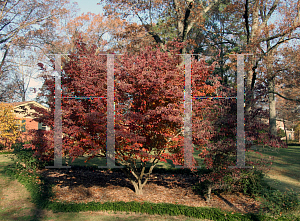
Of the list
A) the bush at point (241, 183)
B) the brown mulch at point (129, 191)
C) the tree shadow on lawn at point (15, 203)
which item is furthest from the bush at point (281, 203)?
the tree shadow on lawn at point (15, 203)

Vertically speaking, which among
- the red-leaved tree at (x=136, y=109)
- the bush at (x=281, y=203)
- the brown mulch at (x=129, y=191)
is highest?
the red-leaved tree at (x=136, y=109)

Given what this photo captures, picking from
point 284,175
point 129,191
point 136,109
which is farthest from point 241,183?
point 284,175

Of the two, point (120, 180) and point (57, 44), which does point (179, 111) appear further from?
point (57, 44)

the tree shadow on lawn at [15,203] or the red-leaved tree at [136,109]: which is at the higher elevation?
the red-leaved tree at [136,109]

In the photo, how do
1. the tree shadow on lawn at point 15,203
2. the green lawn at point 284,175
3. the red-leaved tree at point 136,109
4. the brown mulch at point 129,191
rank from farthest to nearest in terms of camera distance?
1. the green lawn at point 284,175
2. the brown mulch at point 129,191
3. the red-leaved tree at point 136,109
4. the tree shadow on lawn at point 15,203

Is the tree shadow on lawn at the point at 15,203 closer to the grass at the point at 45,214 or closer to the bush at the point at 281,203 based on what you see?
the grass at the point at 45,214

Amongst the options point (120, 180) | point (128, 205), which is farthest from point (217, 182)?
point (120, 180)

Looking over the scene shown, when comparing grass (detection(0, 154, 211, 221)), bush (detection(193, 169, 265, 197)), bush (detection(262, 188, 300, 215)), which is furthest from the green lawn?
grass (detection(0, 154, 211, 221))

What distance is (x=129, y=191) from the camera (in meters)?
8.05

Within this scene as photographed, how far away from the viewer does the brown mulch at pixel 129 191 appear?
707 cm

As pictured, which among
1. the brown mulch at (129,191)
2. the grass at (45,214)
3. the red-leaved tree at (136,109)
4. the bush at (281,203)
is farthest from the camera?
the brown mulch at (129,191)

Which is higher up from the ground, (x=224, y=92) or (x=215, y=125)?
(x=224, y=92)

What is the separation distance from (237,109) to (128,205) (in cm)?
393

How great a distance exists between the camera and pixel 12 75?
3466 centimetres
